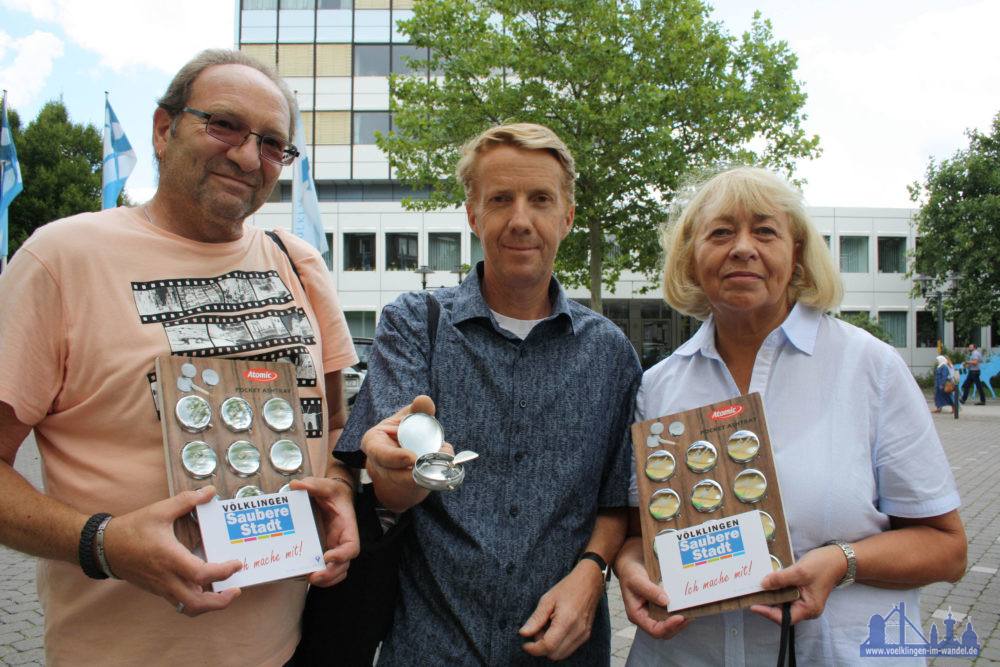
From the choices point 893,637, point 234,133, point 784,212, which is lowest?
point 893,637

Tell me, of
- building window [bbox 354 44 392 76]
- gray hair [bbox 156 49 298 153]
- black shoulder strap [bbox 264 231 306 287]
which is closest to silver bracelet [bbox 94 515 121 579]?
black shoulder strap [bbox 264 231 306 287]

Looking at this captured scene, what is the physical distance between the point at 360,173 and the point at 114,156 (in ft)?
65.3

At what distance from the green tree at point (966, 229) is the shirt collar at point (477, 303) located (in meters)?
32.2

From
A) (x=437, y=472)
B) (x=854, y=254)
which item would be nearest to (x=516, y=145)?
(x=437, y=472)

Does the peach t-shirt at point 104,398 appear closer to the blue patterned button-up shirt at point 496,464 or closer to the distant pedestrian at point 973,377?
the blue patterned button-up shirt at point 496,464

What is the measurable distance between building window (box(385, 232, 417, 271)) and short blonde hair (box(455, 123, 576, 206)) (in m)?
30.9

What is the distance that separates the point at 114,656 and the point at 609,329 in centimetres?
159

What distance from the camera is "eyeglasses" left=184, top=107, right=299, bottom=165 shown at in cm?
181

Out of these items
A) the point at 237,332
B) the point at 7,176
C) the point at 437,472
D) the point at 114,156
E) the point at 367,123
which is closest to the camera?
the point at 437,472

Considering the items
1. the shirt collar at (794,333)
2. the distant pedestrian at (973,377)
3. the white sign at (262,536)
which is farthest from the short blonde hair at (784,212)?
the distant pedestrian at (973,377)

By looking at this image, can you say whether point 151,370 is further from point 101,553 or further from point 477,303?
point 477,303

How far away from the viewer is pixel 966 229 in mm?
28734

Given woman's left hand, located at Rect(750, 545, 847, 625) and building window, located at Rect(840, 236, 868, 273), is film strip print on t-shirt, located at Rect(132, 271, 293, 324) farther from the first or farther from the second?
building window, located at Rect(840, 236, 868, 273)

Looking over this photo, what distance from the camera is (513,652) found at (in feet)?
5.74
